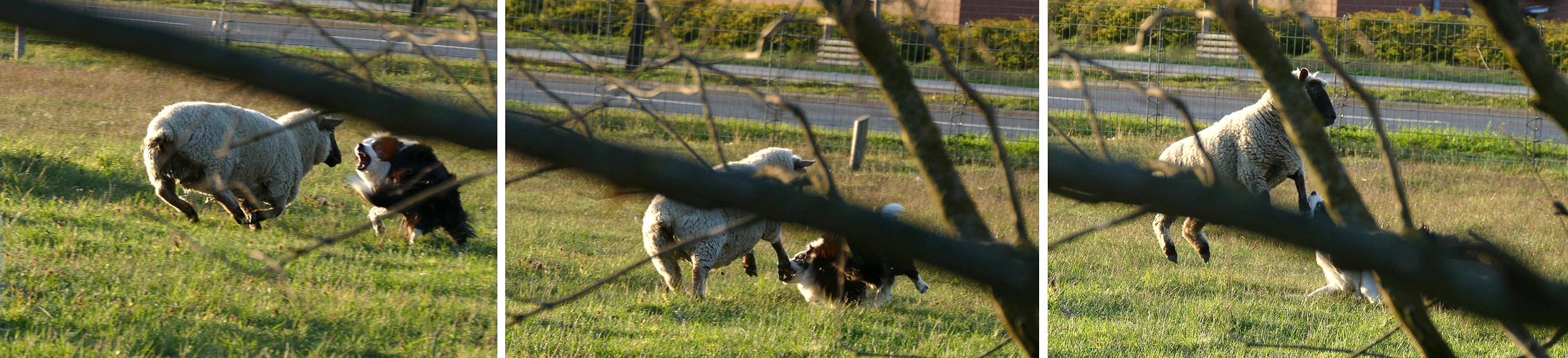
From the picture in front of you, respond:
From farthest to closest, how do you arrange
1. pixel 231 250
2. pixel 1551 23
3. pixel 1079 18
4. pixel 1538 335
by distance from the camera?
1. pixel 1551 23
2. pixel 231 250
3. pixel 1079 18
4. pixel 1538 335

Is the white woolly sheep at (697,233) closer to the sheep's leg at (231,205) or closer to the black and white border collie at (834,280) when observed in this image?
the black and white border collie at (834,280)

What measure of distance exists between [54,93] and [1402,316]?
6.48 m

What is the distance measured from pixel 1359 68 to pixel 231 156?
13.1ft

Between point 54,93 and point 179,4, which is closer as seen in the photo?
point 179,4

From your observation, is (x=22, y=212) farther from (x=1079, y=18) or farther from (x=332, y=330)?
(x=1079, y=18)

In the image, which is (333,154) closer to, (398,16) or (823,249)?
(398,16)

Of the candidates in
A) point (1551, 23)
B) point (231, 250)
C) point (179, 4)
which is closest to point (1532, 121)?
point (1551, 23)

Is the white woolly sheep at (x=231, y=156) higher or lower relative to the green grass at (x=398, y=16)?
lower

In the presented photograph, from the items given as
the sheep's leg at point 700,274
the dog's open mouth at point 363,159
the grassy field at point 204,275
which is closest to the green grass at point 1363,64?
the sheep's leg at point 700,274

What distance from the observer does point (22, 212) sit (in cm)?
357

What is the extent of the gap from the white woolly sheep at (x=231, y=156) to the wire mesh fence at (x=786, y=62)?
1500mm

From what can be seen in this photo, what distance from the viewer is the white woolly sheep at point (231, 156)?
3.58m

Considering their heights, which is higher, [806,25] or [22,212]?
[806,25]

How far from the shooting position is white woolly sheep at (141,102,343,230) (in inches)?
141
